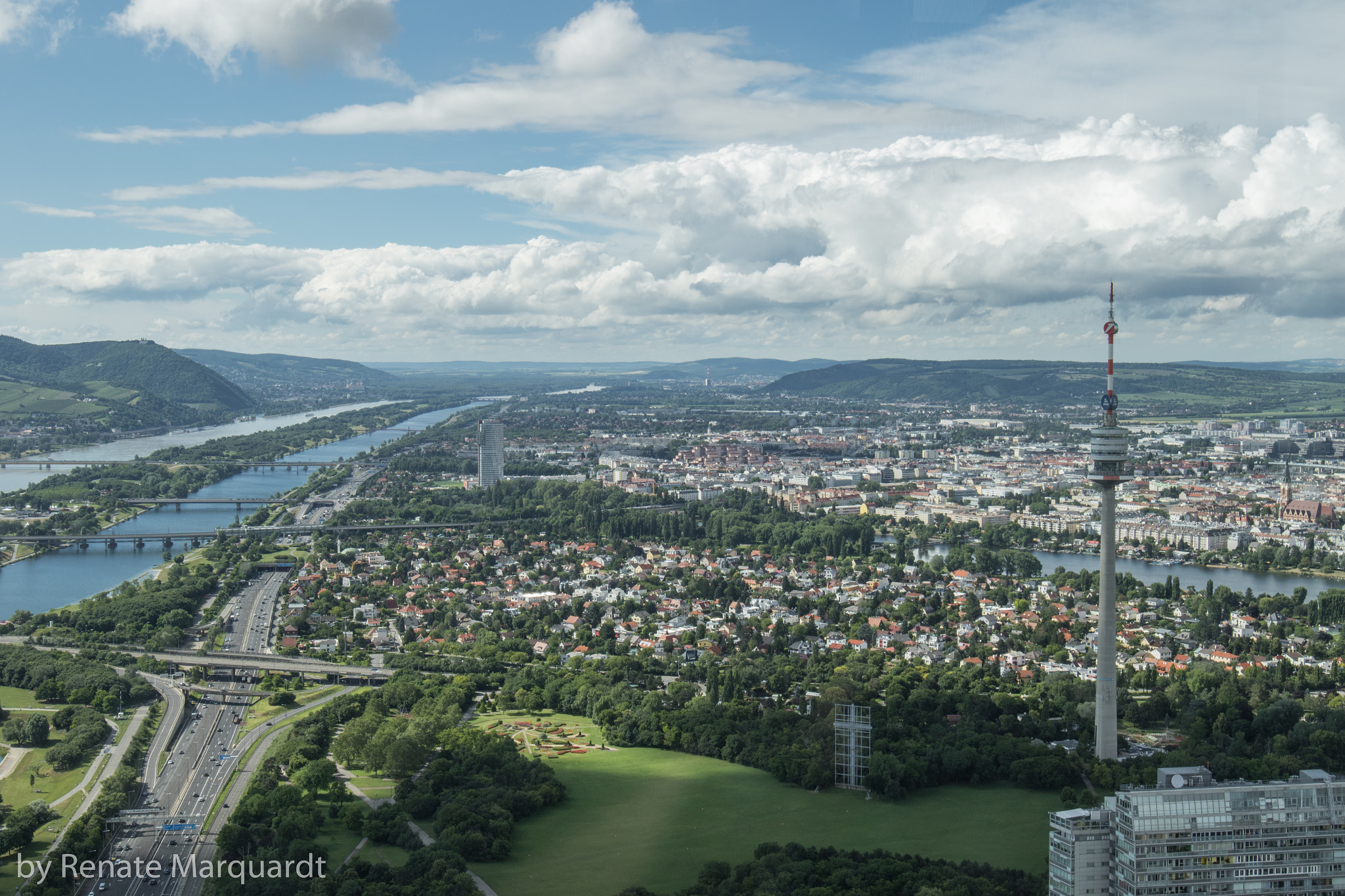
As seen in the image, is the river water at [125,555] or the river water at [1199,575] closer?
the river water at [1199,575]

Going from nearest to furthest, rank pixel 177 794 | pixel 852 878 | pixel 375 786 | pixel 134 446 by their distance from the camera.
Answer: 1. pixel 852 878
2. pixel 177 794
3. pixel 375 786
4. pixel 134 446

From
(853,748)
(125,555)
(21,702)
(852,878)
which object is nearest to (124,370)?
(125,555)

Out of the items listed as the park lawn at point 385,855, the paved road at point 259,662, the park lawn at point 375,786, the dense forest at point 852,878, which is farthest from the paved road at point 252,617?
the dense forest at point 852,878

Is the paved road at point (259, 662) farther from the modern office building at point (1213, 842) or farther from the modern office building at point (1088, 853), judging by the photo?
the modern office building at point (1213, 842)

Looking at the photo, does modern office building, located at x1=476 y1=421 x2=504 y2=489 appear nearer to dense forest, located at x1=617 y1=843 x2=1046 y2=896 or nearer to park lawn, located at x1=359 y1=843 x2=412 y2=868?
park lawn, located at x1=359 y1=843 x2=412 y2=868

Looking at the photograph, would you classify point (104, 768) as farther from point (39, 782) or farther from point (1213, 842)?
point (1213, 842)

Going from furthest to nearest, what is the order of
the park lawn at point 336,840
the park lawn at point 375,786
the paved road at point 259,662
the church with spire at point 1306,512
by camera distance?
the church with spire at point 1306,512
the paved road at point 259,662
the park lawn at point 375,786
the park lawn at point 336,840
